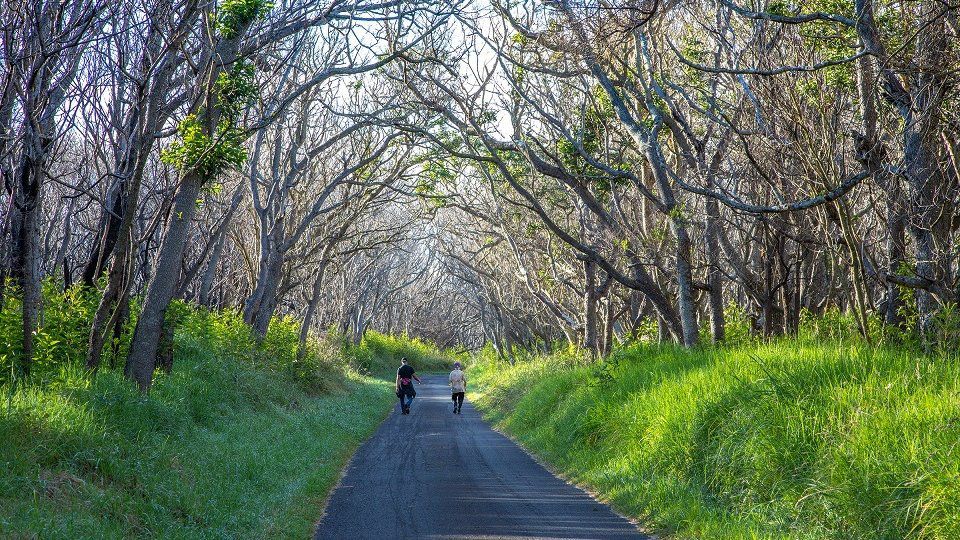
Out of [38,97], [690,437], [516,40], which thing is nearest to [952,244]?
[690,437]

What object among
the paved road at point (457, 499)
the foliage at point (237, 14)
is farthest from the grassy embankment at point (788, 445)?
the foliage at point (237, 14)

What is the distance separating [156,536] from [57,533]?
3.71 ft

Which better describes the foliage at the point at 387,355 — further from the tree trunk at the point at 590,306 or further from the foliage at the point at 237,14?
the foliage at the point at 237,14

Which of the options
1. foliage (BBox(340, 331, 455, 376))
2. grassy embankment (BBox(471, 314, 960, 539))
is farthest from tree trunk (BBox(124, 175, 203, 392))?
A: foliage (BBox(340, 331, 455, 376))

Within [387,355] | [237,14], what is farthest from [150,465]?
[387,355]

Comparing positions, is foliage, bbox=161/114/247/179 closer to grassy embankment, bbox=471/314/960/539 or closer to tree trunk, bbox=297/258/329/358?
grassy embankment, bbox=471/314/960/539

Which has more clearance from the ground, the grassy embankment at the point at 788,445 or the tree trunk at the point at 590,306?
the tree trunk at the point at 590,306

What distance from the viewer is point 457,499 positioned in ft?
33.5

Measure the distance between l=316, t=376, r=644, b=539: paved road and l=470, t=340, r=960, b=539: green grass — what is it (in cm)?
54

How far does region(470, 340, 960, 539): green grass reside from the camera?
20.3 ft

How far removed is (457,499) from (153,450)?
3317 mm

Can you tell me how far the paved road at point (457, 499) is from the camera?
329 inches

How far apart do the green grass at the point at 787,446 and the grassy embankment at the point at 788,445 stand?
0.05 feet

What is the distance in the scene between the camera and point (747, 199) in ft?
49.3
